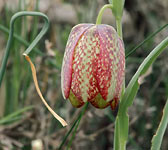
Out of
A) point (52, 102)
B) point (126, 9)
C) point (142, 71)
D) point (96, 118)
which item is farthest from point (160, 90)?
point (142, 71)

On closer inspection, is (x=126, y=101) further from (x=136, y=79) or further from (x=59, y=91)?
(x=59, y=91)

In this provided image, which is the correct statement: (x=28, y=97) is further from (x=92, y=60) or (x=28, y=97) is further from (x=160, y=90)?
(x=92, y=60)

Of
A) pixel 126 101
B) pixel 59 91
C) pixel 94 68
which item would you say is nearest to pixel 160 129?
pixel 126 101

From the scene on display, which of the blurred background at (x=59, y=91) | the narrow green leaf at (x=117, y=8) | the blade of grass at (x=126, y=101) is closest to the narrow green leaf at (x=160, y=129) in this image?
the blade of grass at (x=126, y=101)

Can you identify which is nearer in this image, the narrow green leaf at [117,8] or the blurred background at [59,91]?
the narrow green leaf at [117,8]

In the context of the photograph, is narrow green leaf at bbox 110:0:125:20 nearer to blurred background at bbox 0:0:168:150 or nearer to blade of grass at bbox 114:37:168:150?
blade of grass at bbox 114:37:168:150

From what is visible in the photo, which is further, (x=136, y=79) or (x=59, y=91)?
(x=59, y=91)

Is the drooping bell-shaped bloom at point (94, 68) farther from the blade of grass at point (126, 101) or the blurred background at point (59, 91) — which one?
the blurred background at point (59, 91)
